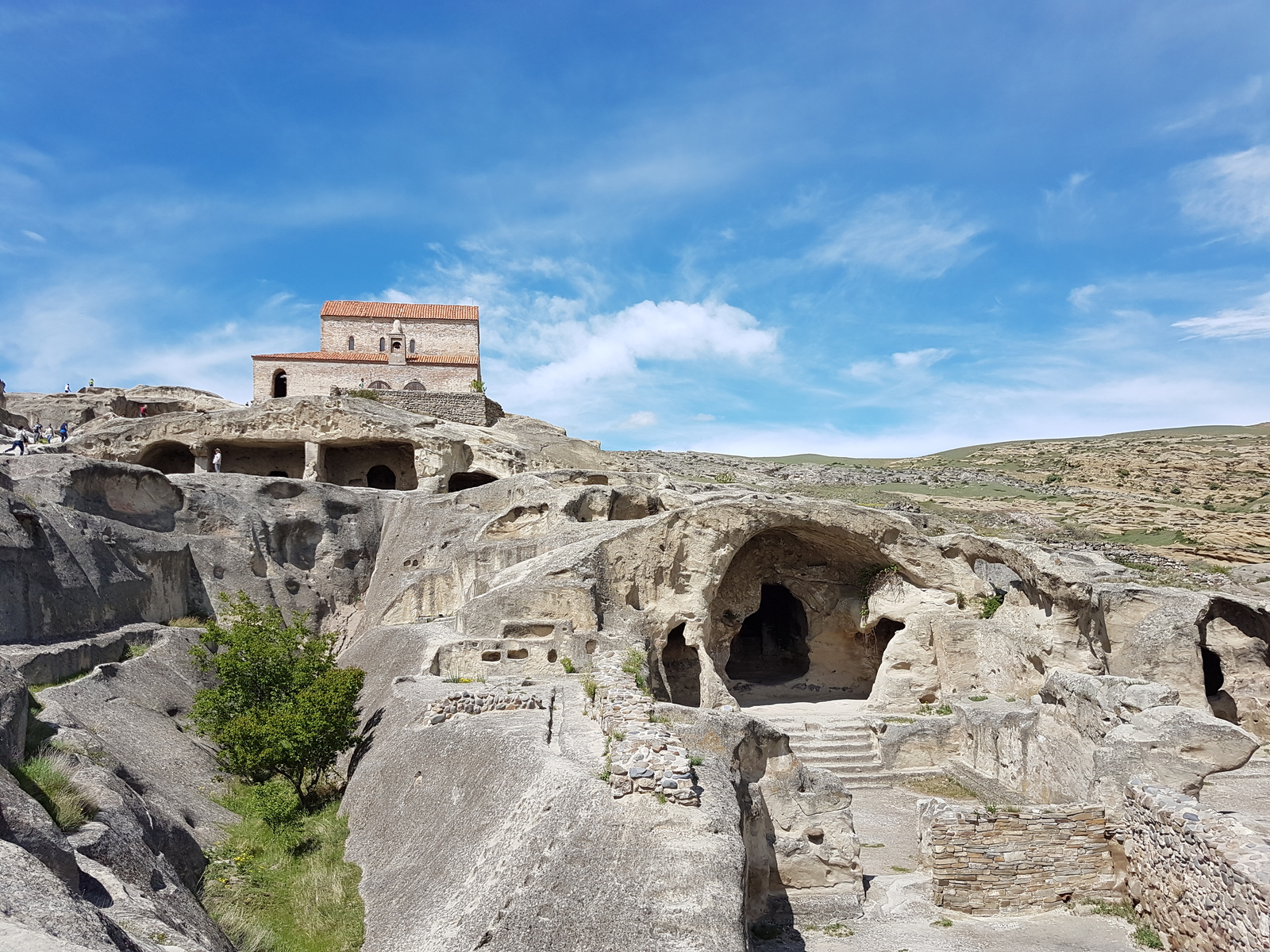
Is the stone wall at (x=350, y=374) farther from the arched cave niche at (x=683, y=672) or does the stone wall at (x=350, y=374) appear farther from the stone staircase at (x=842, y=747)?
the stone staircase at (x=842, y=747)

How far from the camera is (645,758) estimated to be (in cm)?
676

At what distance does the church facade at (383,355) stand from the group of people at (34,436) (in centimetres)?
584

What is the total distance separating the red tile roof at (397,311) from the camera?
3550 centimetres

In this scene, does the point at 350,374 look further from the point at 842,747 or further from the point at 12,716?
the point at 12,716

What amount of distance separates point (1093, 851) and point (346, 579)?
17527mm

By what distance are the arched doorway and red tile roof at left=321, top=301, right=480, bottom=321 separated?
11.1m

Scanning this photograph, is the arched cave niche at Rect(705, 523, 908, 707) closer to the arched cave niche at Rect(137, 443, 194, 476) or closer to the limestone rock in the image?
the limestone rock

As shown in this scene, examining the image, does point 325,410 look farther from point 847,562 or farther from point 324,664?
point 847,562

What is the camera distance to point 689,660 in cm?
1817

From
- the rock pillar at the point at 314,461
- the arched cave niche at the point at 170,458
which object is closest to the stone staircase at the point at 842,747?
the rock pillar at the point at 314,461

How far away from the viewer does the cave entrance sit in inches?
837

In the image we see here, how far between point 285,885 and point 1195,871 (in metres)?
9.06

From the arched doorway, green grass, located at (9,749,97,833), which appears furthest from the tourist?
green grass, located at (9,749,97,833)

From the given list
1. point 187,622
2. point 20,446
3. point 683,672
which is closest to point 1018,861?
point 683,672
